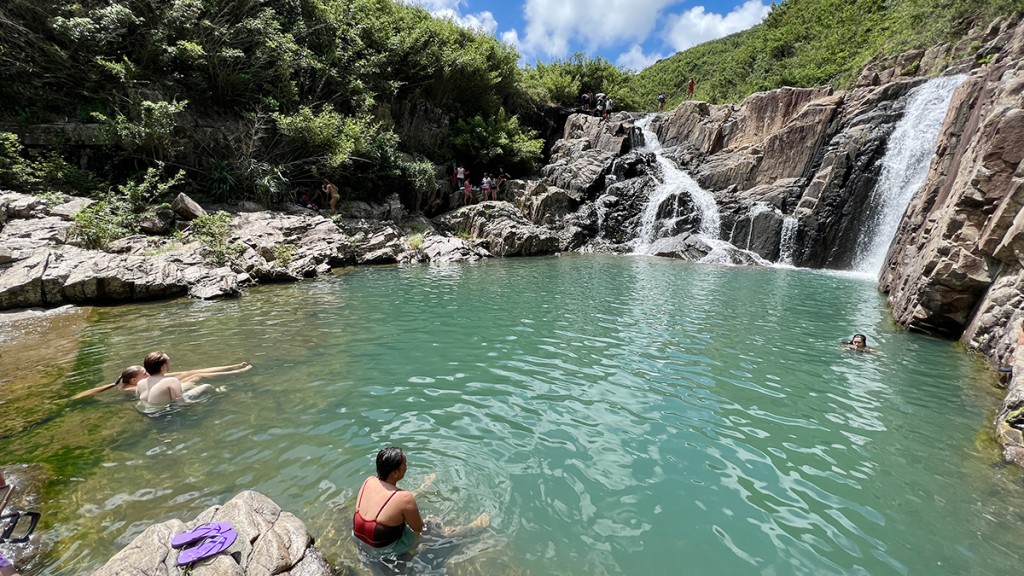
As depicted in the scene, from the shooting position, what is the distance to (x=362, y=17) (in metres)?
26.9

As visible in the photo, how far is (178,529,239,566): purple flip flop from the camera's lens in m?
3.06

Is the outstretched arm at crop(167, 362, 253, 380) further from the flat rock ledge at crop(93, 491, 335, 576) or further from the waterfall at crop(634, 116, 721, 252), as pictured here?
the waterfall at crop(634, 116, 721, 252)

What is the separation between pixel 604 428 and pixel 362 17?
29.7 meters

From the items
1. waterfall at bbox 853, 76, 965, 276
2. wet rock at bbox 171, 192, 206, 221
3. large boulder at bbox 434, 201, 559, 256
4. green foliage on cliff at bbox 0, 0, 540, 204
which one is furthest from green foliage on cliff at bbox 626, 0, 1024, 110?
wet rock at bbox 171, 192, 206, 221

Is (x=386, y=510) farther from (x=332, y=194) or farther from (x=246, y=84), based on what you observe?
(x=246, y=84)

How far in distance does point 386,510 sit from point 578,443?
2.62 metres

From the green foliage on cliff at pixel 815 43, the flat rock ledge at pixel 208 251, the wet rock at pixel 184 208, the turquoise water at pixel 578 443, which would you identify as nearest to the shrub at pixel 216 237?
the flat rock ledge at pixel 208 251

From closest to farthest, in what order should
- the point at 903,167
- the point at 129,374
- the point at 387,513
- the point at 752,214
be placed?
the point at 387,513, the point at 129,374, the point at 903,167, the point at 752,214

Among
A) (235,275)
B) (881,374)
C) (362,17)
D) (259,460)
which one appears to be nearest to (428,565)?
(259,460)

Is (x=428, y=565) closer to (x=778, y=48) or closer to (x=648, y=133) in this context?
(x=648, y=133)

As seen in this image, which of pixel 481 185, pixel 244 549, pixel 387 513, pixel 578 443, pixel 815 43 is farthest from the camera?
pixel 815 43

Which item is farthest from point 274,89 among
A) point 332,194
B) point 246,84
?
point 332,194

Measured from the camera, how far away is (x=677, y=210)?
2739 centimetres

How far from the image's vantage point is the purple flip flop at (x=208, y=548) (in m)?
3.06
